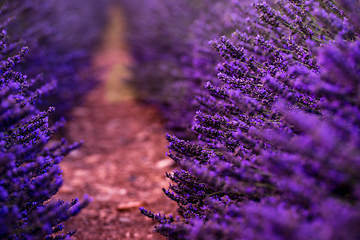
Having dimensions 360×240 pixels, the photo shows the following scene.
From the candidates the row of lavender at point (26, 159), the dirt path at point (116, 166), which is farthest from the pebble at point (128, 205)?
the row of lavender at point (26, 159)

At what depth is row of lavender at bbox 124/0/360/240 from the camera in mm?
935

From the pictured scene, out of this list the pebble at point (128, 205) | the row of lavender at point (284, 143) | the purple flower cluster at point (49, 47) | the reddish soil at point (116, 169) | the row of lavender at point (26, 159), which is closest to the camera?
the row of lavender at point (284, 143)

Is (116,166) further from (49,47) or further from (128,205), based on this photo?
(49,47)

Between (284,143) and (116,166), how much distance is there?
9.84 ft

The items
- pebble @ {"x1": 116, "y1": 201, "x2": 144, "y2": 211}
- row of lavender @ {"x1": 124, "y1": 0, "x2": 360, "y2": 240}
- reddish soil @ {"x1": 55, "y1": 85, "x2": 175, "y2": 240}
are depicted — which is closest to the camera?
row of lavender @ {"x1": 124, "y1": 0, "x2": 360, "y2": 240}

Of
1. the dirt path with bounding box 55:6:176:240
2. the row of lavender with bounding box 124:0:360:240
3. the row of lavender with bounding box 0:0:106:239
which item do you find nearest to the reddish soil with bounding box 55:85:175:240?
the dirt path with bounding box 55:6:176:240

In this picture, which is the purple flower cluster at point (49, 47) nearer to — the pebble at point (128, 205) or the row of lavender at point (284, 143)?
the pebble at point (128, 205)

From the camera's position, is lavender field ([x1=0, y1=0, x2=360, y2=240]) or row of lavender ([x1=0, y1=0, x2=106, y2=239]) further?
row of lavender ([x1=0, y1=0, x2=106, y2=239])

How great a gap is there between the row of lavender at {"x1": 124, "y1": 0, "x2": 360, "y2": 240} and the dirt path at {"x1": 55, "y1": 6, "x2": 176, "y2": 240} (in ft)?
3.23

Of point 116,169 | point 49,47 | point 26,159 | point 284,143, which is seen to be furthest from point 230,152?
point 49,47

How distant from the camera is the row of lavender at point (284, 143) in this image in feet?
3.07

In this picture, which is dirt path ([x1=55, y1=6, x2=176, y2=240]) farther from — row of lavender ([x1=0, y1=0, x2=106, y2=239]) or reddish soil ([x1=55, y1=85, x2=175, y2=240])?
row of lavender ([x1=0, y1=0, x2=106, y2=239])

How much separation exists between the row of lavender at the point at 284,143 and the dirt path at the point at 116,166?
3.23 feet

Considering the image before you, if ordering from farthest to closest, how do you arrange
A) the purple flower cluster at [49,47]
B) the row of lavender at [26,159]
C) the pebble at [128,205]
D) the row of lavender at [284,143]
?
the purple flower cluster at [49,47]
the pebble at [128,205]
the row of lavender at [26,159]
the row of lavender at [284,143]
